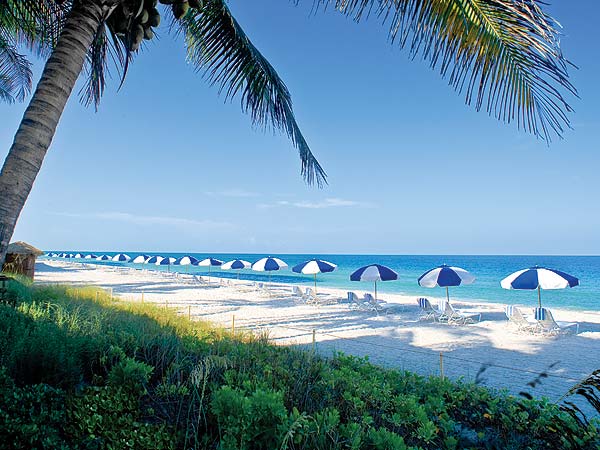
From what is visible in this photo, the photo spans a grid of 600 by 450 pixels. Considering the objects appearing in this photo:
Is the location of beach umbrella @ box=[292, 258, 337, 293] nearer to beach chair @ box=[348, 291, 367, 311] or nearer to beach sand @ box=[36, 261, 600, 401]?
beach sand @ box=[36, 261, 600, 401]

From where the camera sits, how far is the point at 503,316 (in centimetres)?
1550

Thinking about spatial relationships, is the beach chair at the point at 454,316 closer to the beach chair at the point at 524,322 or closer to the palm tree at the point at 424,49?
the beach chair at the point at 524,322

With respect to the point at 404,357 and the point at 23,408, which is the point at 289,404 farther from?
the point at 404,357

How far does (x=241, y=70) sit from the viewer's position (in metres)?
4.59

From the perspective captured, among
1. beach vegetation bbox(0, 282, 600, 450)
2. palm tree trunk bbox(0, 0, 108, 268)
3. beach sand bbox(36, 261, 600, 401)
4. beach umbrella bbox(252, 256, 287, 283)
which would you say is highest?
palm tree trunk bbox(0, 0, 108, 268)

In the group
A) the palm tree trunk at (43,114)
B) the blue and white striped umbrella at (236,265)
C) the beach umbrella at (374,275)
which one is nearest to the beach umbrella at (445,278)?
the beach umbrella at (374,275)

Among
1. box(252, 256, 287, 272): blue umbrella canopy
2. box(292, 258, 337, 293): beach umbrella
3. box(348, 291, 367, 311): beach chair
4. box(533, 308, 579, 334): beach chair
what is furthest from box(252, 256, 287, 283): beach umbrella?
box(533, 308, 579, 334): beach chair

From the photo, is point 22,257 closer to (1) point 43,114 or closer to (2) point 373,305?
(2) point 373,305

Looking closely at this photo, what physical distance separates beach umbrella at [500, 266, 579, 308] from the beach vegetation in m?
8.90

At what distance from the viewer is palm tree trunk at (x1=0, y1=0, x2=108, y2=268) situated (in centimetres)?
245

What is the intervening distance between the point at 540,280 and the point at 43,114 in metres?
13.2

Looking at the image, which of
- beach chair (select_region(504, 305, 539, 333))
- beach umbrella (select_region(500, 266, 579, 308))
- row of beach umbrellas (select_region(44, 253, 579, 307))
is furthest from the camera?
beach chair (select_region(504, 305, 539, 333))

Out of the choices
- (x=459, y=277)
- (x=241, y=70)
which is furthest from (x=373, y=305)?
(x=241, y=70)

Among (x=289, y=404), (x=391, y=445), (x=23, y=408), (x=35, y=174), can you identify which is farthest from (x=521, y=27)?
(x=23, y=408)
